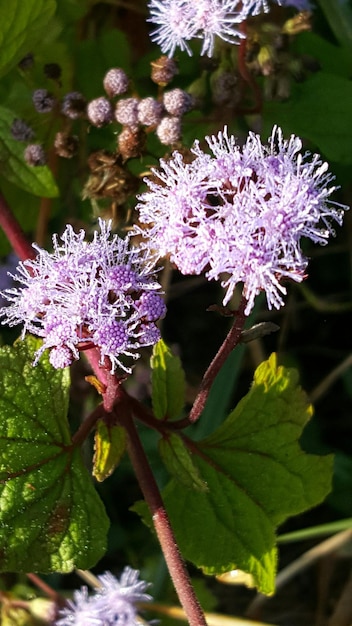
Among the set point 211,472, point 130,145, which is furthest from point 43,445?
point 130,145

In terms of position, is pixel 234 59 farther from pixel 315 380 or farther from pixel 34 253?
pixel 315 380

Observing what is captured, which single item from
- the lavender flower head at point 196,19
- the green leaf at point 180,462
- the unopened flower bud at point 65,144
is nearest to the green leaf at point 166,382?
the green leaf at point 180,462

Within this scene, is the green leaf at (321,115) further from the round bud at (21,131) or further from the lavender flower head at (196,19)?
the round bud at (21,131)

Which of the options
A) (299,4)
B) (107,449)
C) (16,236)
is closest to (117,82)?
(16,236)

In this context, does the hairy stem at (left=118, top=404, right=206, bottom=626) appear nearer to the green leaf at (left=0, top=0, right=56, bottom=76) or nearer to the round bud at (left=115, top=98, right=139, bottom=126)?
the round bud at (left=115, top=98, right=139, bottom=126)

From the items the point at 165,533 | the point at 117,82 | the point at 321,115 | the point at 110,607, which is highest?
the point at 117,82

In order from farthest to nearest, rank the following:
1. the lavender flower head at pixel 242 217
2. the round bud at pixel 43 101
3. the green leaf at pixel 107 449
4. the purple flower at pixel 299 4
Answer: the purple flower at pixel 299 4, the round bud at pixel 43 101, the green leaf at pixel 107 449, the lavender flower head at pixel 242 217

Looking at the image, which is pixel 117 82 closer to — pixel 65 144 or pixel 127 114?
pixel 127 114
